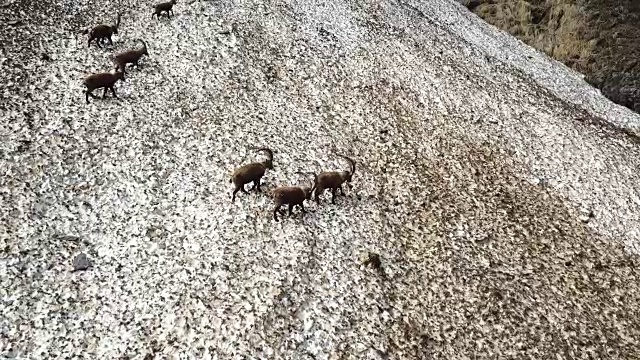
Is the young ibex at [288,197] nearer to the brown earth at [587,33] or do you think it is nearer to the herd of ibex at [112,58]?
the herd of ibex at [112,58]

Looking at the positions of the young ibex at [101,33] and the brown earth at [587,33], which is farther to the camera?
the brown earth at [587,33]

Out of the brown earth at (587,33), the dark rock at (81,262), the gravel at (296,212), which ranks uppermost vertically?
the brown earth at (587,33)

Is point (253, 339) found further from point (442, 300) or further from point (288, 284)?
point (442, 300)

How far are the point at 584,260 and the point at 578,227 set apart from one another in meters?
1.88

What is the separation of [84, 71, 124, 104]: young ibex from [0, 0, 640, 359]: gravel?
59 cm

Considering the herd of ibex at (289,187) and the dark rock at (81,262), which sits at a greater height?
the herd of ibex at (289,187)

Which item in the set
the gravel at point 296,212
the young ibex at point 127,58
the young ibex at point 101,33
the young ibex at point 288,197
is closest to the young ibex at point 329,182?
the gravel at point 296,212

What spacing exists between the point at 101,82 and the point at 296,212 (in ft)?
31.6

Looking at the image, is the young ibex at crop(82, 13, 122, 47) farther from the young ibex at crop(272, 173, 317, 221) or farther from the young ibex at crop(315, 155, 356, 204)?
the young ibex at crop(315, 155, 356, 204)

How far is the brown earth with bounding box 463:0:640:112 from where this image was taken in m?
33.2

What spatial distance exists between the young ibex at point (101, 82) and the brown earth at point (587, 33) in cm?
2878

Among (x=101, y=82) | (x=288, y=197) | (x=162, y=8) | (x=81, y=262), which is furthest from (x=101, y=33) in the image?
(x=288, y=197)

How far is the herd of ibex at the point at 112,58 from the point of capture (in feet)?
63.2

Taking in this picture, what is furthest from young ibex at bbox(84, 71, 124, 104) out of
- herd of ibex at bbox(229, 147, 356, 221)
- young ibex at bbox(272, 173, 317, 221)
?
young ibex at bbox(272, 173, 317, 221)
